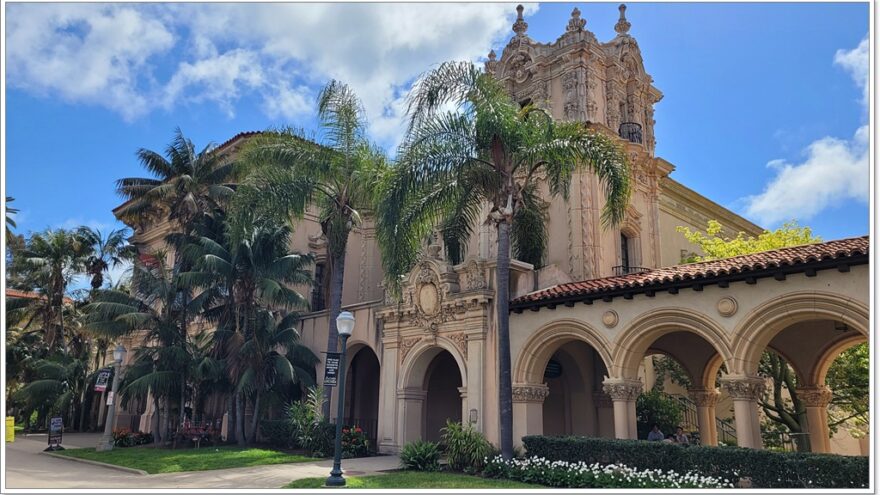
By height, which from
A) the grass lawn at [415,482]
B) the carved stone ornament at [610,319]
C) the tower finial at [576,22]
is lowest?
the grass lawn at [415,482]

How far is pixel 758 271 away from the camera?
14367 millimetres

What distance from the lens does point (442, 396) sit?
24391 millimetres

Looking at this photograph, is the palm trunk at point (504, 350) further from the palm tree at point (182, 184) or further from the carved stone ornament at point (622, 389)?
the palm tree at point (182, 184)

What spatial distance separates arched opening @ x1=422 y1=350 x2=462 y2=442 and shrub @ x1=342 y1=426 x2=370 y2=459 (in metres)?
3.15

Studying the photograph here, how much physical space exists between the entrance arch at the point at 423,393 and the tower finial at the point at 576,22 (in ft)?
45.1

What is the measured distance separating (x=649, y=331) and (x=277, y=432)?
12.9 m

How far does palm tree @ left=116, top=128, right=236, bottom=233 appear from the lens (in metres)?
26.9

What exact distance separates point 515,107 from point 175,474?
12.7 m

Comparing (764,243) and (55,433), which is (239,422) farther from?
(764,243)

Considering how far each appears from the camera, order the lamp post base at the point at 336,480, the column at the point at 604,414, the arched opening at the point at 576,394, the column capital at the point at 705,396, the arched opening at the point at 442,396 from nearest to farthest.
Answer: the lamp post base at the point at 336,480 < the column capital at the point at 705,396 < the column at the point at 604,414 < the arched opening at the point at 576,394 < the arched opening at the point at 442,396

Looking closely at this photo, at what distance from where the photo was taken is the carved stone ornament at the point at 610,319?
56.1ft

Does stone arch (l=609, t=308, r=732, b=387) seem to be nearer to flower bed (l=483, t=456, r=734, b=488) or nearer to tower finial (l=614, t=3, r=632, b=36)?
flower bed (l=483, t=456, r=734, b=488)

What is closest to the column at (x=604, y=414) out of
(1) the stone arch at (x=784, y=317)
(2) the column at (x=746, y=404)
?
(2) the column at (x=746, y=404)

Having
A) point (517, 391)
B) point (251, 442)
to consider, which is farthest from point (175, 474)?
point (517, 391)
